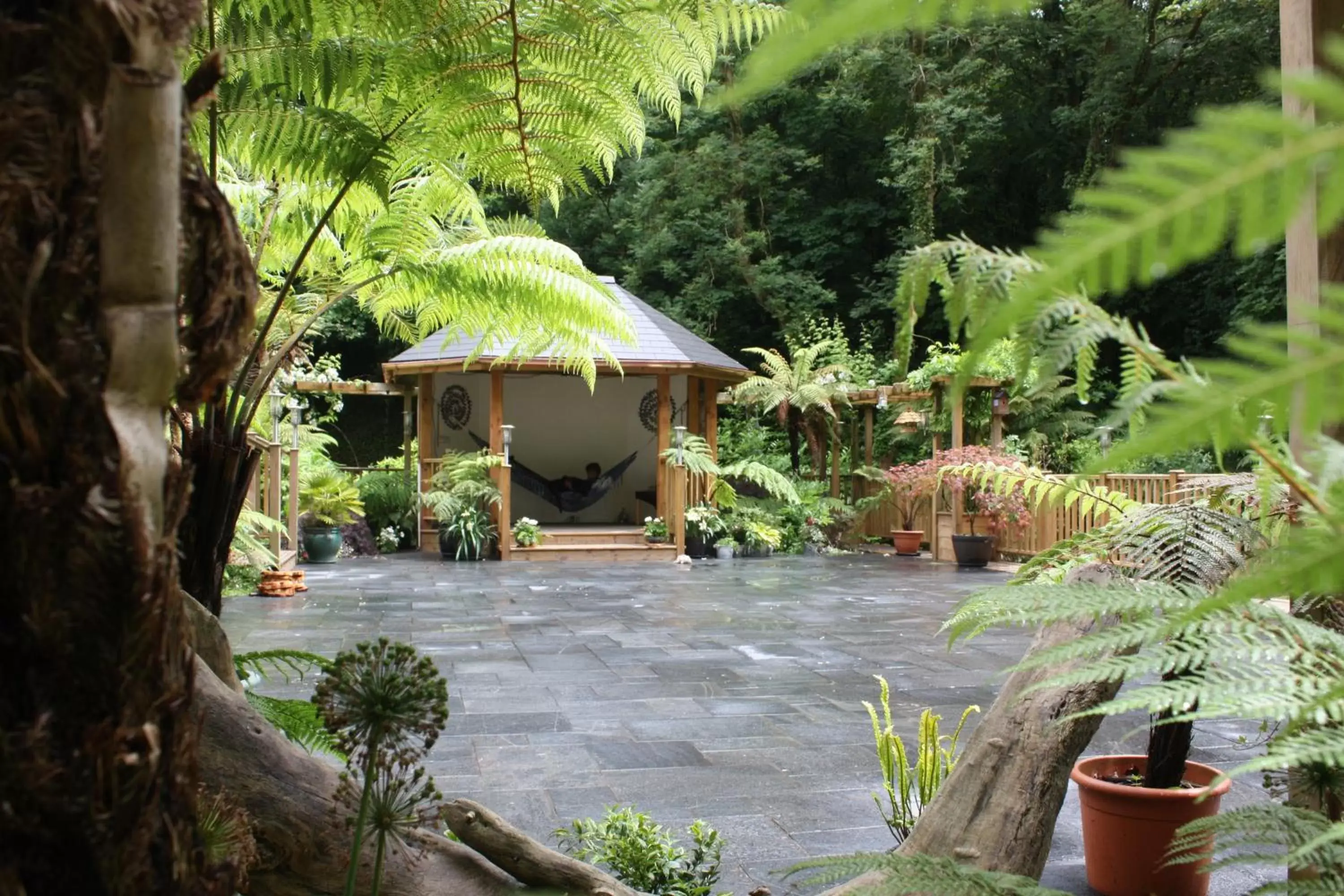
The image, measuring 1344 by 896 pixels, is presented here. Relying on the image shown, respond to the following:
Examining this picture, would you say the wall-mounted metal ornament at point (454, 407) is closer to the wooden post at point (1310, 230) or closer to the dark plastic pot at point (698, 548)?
the dark plastic pot at point (698, 548)

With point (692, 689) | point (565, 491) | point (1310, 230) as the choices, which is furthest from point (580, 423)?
point (1310, 230)

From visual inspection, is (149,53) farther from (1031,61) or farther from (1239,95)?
(1031,61)

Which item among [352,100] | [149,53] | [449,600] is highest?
[352,100]

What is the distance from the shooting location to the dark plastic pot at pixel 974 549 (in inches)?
400

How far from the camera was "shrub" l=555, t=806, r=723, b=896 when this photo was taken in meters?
2.00

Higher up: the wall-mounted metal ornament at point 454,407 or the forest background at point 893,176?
the forest background at point 893,176

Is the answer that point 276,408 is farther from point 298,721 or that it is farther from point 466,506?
point 298,721

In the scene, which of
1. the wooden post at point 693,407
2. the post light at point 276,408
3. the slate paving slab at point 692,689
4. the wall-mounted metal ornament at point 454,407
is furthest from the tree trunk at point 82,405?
the wall-mounted metal ornament at point 454,407

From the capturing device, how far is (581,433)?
14.9 metres

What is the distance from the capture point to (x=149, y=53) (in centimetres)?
53

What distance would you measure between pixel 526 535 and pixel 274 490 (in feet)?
9.94

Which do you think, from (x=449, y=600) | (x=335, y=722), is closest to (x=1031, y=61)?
(x=449, y=600)

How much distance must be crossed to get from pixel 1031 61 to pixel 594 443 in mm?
8840

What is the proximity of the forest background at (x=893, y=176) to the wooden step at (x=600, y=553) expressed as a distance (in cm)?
525
